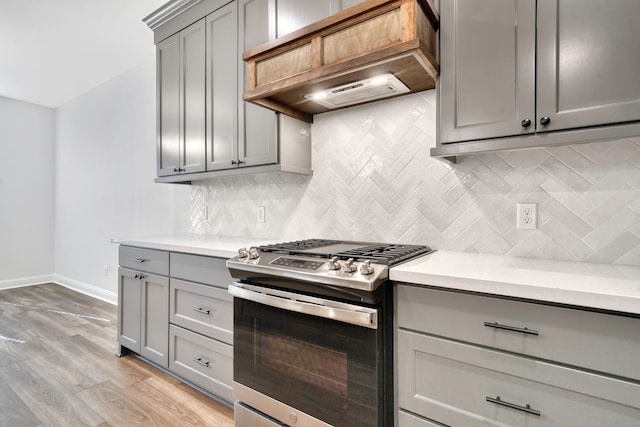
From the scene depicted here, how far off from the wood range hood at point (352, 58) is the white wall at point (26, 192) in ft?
16.5

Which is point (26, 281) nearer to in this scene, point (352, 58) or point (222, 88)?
point (222, 88)

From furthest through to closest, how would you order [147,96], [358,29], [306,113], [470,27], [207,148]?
[147,96], [207,148], [306,113], [358,29], [470,27]

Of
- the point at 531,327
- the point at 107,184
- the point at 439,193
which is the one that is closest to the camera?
the point at 531,327

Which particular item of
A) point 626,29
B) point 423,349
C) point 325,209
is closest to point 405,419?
point 423,349

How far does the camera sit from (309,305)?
137 centimetres

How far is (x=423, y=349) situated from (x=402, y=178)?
0.97 metres

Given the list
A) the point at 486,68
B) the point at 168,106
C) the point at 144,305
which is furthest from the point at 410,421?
the point at 168,106

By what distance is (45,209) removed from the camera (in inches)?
207

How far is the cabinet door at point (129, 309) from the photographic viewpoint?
8.18 feet

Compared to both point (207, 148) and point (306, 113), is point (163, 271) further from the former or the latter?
point (306, 113)

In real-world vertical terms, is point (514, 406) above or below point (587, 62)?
below

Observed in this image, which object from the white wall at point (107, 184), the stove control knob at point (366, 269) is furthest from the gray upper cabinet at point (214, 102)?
the stove control knob at point (366, 269)

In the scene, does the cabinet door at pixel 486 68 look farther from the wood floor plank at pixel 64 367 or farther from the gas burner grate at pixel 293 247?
the wood floor plank at pixel 64 367

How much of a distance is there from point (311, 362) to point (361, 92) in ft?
4.51
